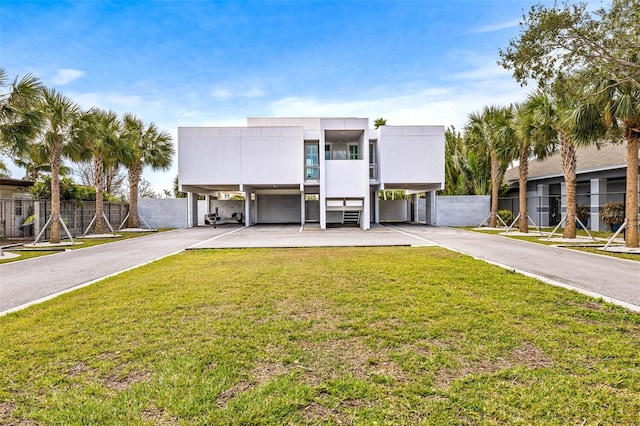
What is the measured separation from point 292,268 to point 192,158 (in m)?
17.0

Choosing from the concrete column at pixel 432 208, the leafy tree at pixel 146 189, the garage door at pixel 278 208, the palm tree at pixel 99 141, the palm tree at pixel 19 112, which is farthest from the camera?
the leafy tree at pixel 146 189

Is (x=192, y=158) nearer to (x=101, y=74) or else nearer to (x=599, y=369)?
(x=101, y=74)

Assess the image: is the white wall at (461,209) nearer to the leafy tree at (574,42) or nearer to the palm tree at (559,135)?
the palm tree at (559,135)

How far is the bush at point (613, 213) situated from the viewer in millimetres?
17178

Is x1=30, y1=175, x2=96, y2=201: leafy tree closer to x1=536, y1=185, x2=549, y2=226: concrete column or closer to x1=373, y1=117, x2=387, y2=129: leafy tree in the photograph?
x1=373, y1=117, x2=387, y2=129: leafy tree

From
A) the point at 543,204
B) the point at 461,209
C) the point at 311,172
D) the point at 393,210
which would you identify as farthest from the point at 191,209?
the point at 543,204

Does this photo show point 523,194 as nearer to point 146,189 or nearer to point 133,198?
point 133,198

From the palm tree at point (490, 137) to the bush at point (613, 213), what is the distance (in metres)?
5.09

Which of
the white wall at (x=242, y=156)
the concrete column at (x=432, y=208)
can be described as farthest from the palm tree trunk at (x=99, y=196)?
the concrete column at (x=432, y=208)

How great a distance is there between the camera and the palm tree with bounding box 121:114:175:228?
22.7 meters

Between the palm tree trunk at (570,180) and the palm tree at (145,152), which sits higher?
the palm tree at (145,152)

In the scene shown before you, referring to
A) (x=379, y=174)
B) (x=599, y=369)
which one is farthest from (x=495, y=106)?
(x=599, y=369)

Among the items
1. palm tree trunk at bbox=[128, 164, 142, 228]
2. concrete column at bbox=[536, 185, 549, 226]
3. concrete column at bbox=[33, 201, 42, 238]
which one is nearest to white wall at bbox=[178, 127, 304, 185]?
palm tree trunk at bbox=[128, 164, 142, 228]

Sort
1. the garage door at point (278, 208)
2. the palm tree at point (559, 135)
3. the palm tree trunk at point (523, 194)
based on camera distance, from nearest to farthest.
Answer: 1. the palm tree at point (559, 135)
2. the palm tree trunk at point (523, 194)
3. the garage door at point (278, 208)
